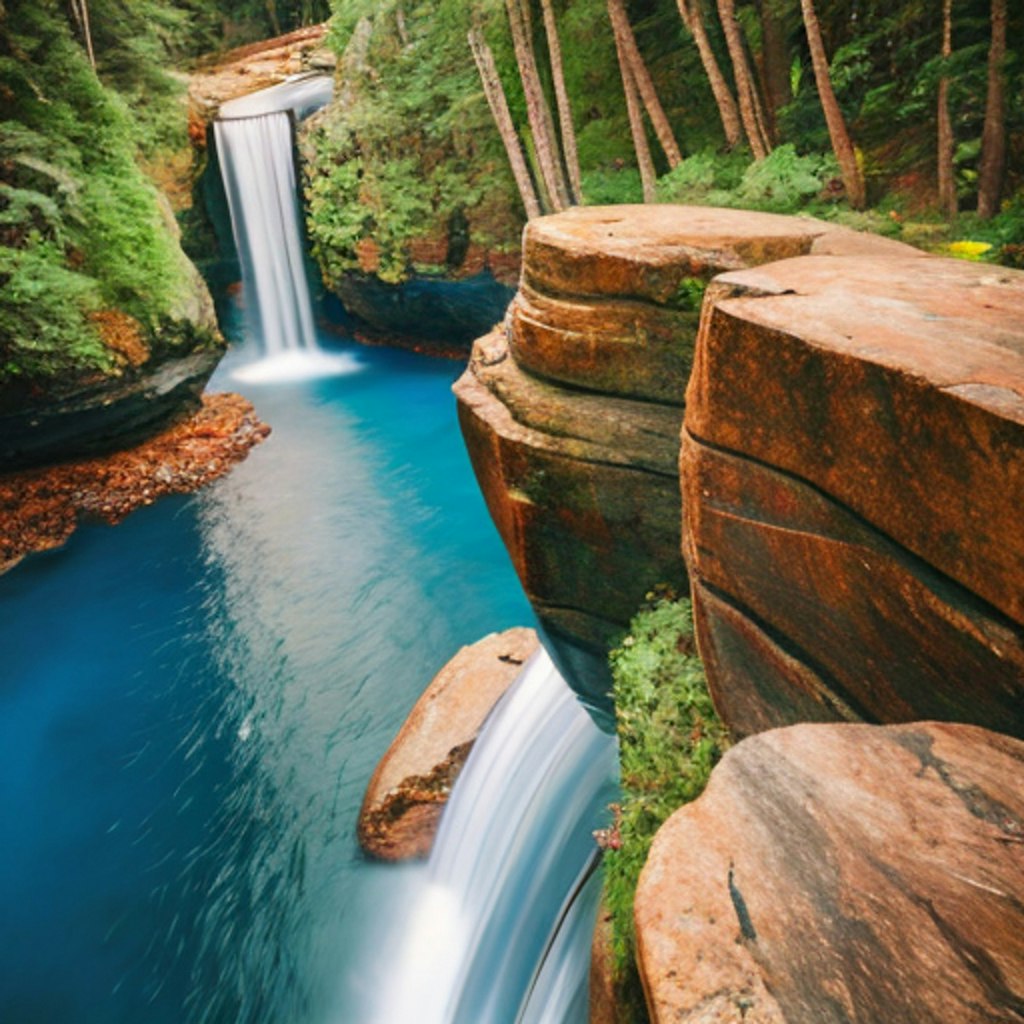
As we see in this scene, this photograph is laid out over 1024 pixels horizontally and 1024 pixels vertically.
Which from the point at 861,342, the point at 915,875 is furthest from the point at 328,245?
the point at 915,875

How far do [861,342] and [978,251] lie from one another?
5535 millimetres

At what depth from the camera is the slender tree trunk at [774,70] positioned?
31.7 ft

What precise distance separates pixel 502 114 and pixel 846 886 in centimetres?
1464

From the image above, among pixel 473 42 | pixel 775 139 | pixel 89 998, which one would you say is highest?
pixel 473 42

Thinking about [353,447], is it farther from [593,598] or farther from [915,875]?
[915,875]

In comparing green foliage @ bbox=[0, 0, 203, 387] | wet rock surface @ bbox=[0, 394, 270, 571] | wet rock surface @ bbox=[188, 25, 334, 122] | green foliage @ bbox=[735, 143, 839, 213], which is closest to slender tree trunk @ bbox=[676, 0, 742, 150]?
green foliage @ bbox=[735, 143, 839, 213]

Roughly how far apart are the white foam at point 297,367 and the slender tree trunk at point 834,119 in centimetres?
1321

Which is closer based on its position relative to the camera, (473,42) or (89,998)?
(89,998)

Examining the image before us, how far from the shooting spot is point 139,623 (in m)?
9.48

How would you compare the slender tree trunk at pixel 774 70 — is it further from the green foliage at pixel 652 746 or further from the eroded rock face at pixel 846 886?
the eroded rock face at pixel 846 886

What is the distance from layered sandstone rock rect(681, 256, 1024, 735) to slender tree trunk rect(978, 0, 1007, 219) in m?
5.25

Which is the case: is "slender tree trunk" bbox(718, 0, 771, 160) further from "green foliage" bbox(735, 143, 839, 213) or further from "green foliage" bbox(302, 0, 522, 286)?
"green foliage" bbox(302, 0, 522, 286)

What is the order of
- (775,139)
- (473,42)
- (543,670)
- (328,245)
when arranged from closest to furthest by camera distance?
(543,670)
(775,139)
(473,42)
(328,245)

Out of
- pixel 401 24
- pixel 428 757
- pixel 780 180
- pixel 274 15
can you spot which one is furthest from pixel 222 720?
pixel 274 15
